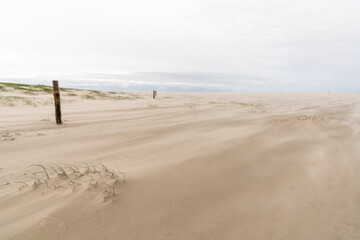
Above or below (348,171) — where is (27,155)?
below

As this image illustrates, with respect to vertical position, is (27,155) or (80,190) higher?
(80,190)

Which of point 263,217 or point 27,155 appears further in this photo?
point 27,155

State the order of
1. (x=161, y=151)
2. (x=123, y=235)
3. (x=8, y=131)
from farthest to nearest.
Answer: (x=8, y=131)
(x=161, y=151)
(x=123, y=235)

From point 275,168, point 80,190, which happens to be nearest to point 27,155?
point 80,190

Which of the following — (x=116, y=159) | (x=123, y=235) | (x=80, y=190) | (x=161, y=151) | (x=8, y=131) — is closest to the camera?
(x=123, y=235)

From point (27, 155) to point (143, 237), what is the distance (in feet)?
13.0

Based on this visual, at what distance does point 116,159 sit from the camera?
13.6 ft

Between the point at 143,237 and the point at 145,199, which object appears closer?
the point at 143,237

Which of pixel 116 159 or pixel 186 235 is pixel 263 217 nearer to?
pixel 186 235

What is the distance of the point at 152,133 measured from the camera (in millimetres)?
6484

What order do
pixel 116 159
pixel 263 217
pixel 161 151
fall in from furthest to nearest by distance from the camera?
pixel 161 151 < pixel 116 159 < pixel 263 217

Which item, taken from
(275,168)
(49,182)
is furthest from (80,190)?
(275,168)

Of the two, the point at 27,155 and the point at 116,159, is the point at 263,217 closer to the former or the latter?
the point at 116,159

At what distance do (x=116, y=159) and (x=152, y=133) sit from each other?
241 cm
